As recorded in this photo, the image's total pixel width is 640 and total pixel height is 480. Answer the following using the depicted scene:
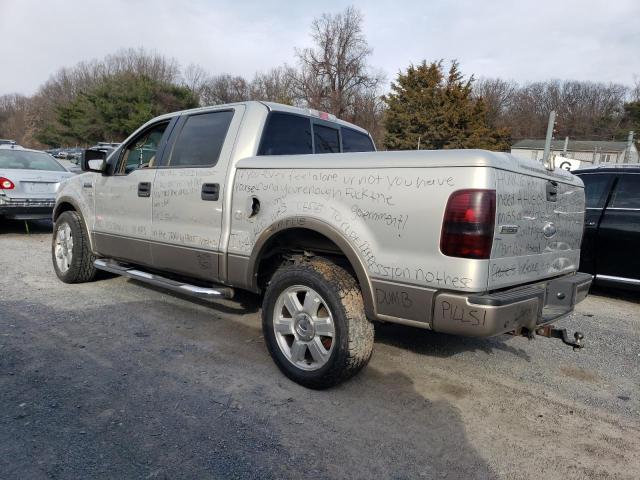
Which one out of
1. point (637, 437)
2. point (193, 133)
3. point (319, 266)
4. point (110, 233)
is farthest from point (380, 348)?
point (110, 233)

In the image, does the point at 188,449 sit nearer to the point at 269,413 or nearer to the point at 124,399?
the point at 269,413

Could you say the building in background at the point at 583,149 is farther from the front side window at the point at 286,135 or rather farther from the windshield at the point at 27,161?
the front side window at the point at 286,135

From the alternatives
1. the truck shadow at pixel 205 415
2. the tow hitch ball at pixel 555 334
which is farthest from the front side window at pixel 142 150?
the tow hitch ball at pixel 555 334

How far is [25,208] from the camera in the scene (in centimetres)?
893

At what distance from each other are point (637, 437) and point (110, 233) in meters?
4.75

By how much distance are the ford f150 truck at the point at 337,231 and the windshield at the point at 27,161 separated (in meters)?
6.09

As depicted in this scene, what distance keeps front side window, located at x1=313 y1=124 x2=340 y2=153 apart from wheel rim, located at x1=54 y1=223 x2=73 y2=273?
Result: 3185mm

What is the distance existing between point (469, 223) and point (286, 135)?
6.79 feet

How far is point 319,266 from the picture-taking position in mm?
3201

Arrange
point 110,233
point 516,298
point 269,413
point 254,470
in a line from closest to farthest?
point 254,470 → point 516,298 → point 269,413 → point 110,233

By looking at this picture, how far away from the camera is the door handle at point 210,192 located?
3754 millimetres

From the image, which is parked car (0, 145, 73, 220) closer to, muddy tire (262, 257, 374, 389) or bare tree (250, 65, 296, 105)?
muddy tire (262, 257, 374, 389)

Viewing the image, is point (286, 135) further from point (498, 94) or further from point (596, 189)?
point (498, 94)

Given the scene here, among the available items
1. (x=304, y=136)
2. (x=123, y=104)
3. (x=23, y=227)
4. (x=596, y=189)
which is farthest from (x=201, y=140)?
(x=123, y=104)
